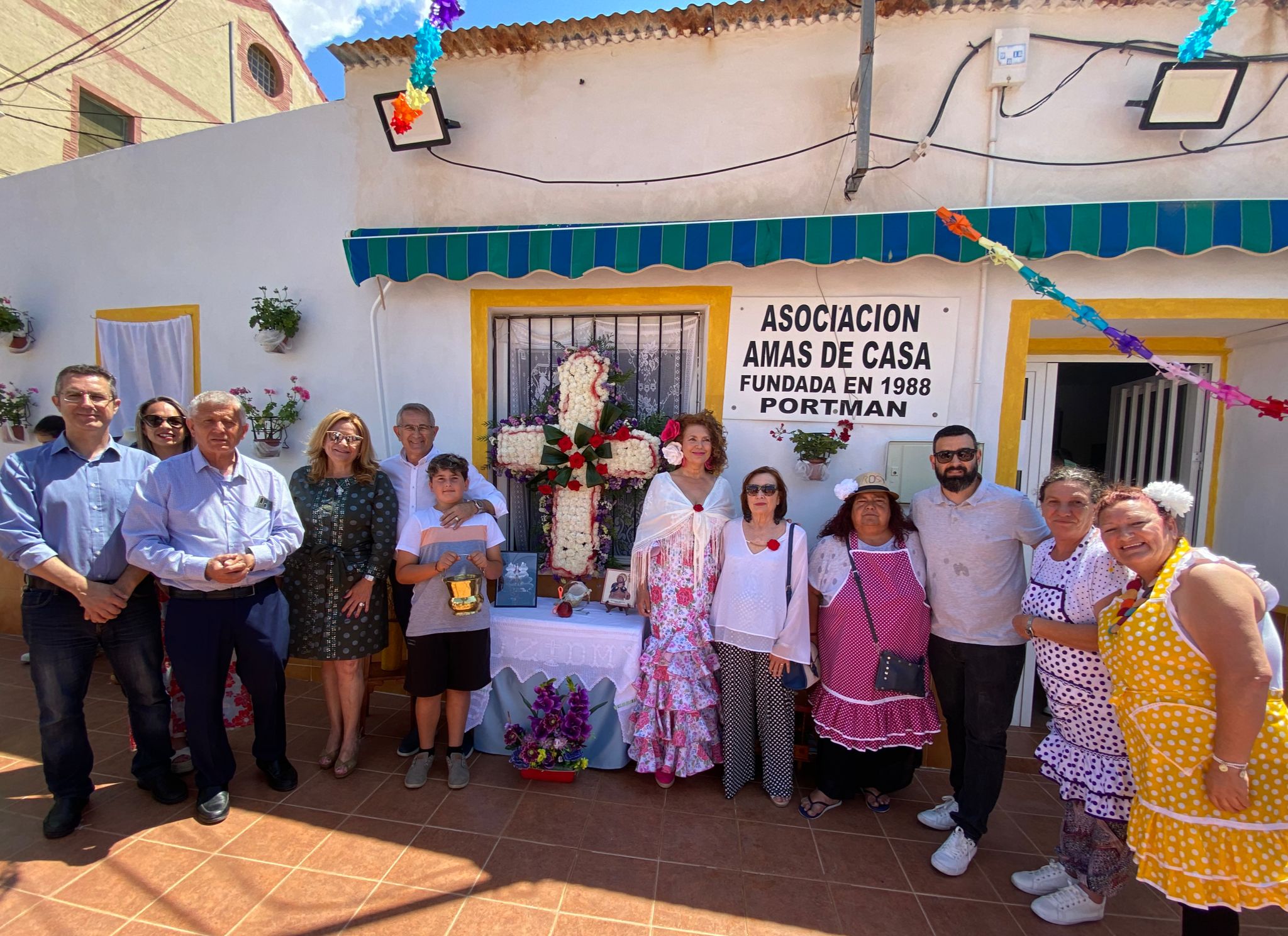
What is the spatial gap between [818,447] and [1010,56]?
8.41 ft

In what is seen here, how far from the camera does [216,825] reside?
2.84 m

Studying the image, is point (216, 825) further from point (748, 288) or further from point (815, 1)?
point (815, 1)

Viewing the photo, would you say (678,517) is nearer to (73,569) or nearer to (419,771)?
(419,771)

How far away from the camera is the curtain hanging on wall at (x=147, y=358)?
16.1 feet

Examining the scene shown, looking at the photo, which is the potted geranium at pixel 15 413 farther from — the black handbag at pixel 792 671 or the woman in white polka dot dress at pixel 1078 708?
the woman in white polka dot dress at pixel 1078 708

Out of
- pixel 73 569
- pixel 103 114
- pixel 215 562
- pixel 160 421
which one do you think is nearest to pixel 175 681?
pixel 73 569

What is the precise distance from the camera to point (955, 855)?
8.92 ft

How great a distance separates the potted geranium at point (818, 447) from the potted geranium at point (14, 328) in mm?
6651

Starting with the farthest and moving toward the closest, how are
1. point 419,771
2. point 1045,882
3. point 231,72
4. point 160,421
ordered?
point 231,72, point 160,421, point 419,771, point 1045,882

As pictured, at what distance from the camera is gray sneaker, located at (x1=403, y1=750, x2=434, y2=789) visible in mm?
3170

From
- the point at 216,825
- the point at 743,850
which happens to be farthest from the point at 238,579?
the point at 743,850

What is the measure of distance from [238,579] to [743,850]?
8.50ft

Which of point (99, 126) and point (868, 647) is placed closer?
point (868, 647)

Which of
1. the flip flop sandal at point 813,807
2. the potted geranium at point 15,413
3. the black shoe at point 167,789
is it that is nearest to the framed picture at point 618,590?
the flip flop sandal at point 813,807
